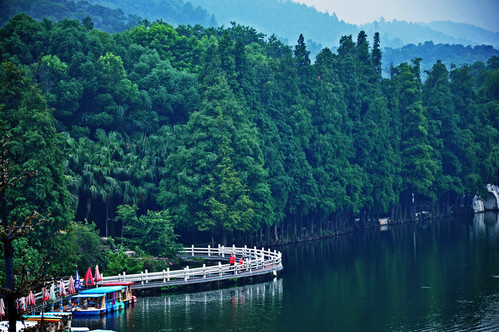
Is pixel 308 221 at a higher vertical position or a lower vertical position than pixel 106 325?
higher

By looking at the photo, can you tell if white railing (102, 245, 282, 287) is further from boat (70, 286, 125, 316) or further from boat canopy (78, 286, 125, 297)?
boat (70, 286, 125, 316)

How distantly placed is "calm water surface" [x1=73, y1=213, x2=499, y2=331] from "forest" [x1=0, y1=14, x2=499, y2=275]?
777 centimetres

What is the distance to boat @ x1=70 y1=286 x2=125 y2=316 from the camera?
39906 mm

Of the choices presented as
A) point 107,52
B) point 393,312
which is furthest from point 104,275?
point 107,52

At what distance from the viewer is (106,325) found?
1490 inches

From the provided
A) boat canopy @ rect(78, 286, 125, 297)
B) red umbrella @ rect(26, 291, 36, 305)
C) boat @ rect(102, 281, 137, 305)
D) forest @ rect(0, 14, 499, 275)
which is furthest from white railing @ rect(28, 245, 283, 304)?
red umbrella @ rect(26, 291, 36, 305)

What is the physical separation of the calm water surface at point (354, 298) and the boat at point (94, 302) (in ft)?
2.78

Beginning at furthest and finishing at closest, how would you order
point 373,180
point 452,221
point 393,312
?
point 452,221 → point 373,180 → point 393,312

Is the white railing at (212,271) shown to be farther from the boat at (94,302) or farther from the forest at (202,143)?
the forest at (202,143)

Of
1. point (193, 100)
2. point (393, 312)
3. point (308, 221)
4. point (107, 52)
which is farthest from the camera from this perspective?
point (308, 221)

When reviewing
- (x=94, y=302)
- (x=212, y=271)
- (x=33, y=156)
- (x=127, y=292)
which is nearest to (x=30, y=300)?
(x=94, y=302)

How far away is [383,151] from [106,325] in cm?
5752

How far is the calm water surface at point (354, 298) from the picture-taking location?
127ft

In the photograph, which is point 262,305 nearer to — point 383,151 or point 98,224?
point 98,224
